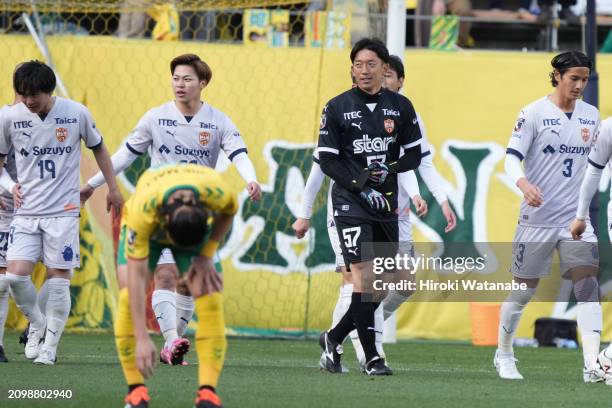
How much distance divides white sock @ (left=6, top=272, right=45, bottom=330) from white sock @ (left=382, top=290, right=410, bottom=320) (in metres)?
2.55

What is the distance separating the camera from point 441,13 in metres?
14.7

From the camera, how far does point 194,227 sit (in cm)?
529

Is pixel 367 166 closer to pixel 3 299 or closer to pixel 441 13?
pixel 3 299

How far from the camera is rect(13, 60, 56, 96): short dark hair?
27.2ft

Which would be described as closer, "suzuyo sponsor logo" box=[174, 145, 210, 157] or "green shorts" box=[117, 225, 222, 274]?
"green shorts" box=[117, 225, 222, 274]

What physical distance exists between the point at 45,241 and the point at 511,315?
127 inches

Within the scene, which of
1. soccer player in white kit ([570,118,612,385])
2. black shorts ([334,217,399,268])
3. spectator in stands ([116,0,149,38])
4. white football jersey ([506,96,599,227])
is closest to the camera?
soccer player in white kit ([570,118,612,385])

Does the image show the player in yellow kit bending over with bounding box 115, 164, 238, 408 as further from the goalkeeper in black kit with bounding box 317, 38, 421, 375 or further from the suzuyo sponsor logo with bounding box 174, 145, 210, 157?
the suzuyo sponsor logo with bounding box 174, 145, 210, 157

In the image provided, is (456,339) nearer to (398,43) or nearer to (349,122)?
(398,43)

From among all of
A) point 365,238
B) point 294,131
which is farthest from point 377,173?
point 294,131

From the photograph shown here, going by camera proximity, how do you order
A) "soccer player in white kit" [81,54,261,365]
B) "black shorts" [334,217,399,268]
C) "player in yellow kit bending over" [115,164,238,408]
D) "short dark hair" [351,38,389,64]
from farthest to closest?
"soccer player in white kit" [81,54,261,365] → "short dark hair" [351,38,389,64] → "black shorts" [334,217,399,268] → "player in yellow kit bending over" [115,164,238,408]

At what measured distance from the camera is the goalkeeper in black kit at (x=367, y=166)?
8.02m

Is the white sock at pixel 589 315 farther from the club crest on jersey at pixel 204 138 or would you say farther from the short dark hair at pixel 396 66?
the club crest on jersey at pixel 204 138

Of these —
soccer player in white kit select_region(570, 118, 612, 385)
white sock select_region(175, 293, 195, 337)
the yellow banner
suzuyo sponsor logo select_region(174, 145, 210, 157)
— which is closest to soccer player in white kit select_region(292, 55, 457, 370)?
suzuyo sponsor logo select_region(174, 145, 210, 157)
